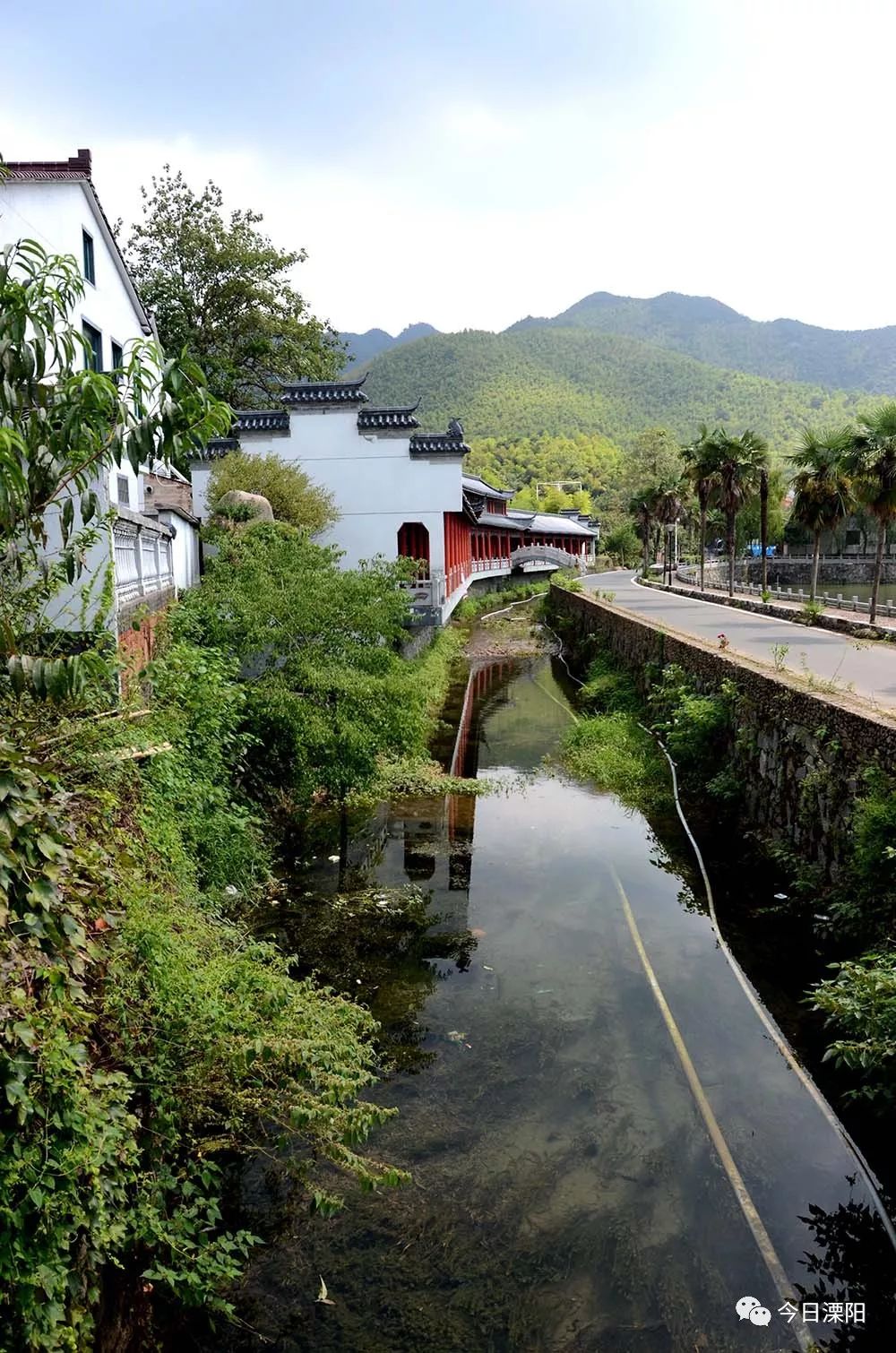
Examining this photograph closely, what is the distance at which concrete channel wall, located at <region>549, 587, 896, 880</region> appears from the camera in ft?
35.1

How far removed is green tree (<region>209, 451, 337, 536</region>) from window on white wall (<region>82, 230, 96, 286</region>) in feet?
22.5

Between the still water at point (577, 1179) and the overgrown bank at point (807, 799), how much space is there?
907mm

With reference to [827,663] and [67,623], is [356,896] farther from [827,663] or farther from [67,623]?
[827,663]

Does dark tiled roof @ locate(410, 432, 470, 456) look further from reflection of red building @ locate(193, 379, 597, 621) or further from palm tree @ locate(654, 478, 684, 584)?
palm tree @ locate(654, 478, 684, 584)

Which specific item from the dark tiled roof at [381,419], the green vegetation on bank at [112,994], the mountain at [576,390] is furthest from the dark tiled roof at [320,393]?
the mountain at [576,390]

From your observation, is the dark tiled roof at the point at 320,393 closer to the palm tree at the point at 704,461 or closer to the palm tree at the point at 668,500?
the palm tree at the point at 704,461

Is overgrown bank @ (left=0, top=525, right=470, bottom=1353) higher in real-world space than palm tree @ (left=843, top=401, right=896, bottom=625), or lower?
lower

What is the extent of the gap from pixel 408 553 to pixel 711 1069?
72.9 feet

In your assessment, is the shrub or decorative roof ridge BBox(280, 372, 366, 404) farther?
decorative roof ridge BBox(280, 372, 366, 404)

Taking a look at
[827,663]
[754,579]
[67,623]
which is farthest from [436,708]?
[754,579]

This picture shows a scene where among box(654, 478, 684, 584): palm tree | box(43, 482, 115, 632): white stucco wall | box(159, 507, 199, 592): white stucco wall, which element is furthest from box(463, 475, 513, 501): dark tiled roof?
box(43, 482, 115, 632): white stucco wall

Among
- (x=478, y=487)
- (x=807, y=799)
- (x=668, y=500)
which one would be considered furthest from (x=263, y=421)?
(x=668, y=500)

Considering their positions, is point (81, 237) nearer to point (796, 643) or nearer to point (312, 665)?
point (312, 665)

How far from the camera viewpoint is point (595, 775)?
17875 millimetres
